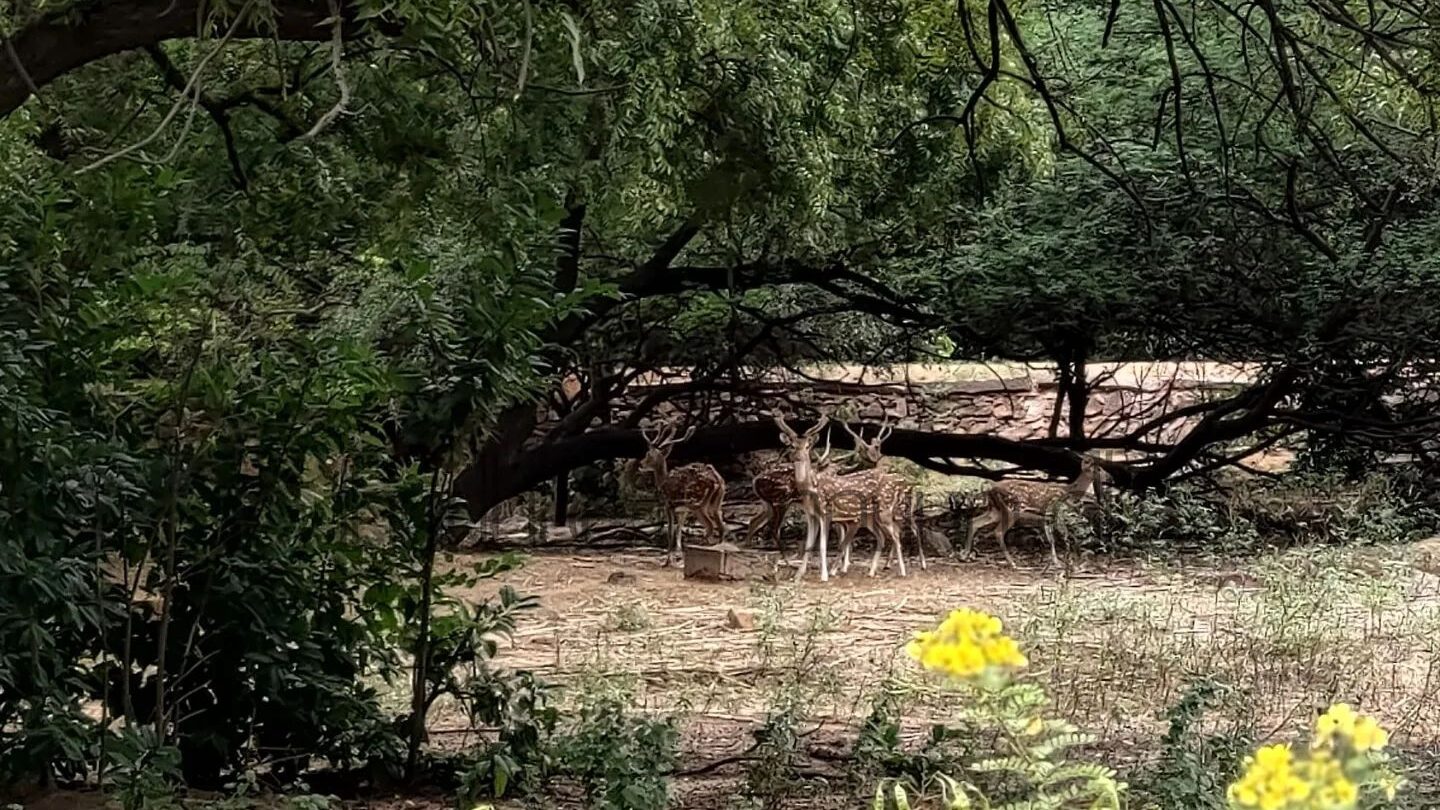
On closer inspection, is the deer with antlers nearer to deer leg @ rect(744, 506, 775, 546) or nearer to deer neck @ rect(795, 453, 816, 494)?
deer neck @ rect(795, 453, 816, 494)

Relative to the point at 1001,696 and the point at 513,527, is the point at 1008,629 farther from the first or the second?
the point at 513,527

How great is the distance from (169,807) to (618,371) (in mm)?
8707

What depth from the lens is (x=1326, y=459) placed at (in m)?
11.4

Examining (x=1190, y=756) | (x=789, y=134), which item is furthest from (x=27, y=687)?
(x=789, y=134)

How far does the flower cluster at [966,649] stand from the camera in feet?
3.51

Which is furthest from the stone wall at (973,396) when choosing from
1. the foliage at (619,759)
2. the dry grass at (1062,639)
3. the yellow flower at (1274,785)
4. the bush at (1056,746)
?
the yellow flower at (1274,785)

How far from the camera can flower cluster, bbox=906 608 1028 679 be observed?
107 cm

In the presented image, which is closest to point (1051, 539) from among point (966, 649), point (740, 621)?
point (740, 621)

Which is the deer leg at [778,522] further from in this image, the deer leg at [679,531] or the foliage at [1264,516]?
the foliage at [1264,516]

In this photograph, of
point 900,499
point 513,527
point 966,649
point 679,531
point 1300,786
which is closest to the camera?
point 1300,786

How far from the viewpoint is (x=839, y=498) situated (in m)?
10.3

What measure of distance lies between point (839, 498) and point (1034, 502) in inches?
60.9

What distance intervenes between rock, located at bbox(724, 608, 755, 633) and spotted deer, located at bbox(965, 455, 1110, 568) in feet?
9.84

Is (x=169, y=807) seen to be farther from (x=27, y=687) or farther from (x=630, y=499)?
(x=630, y=499)
